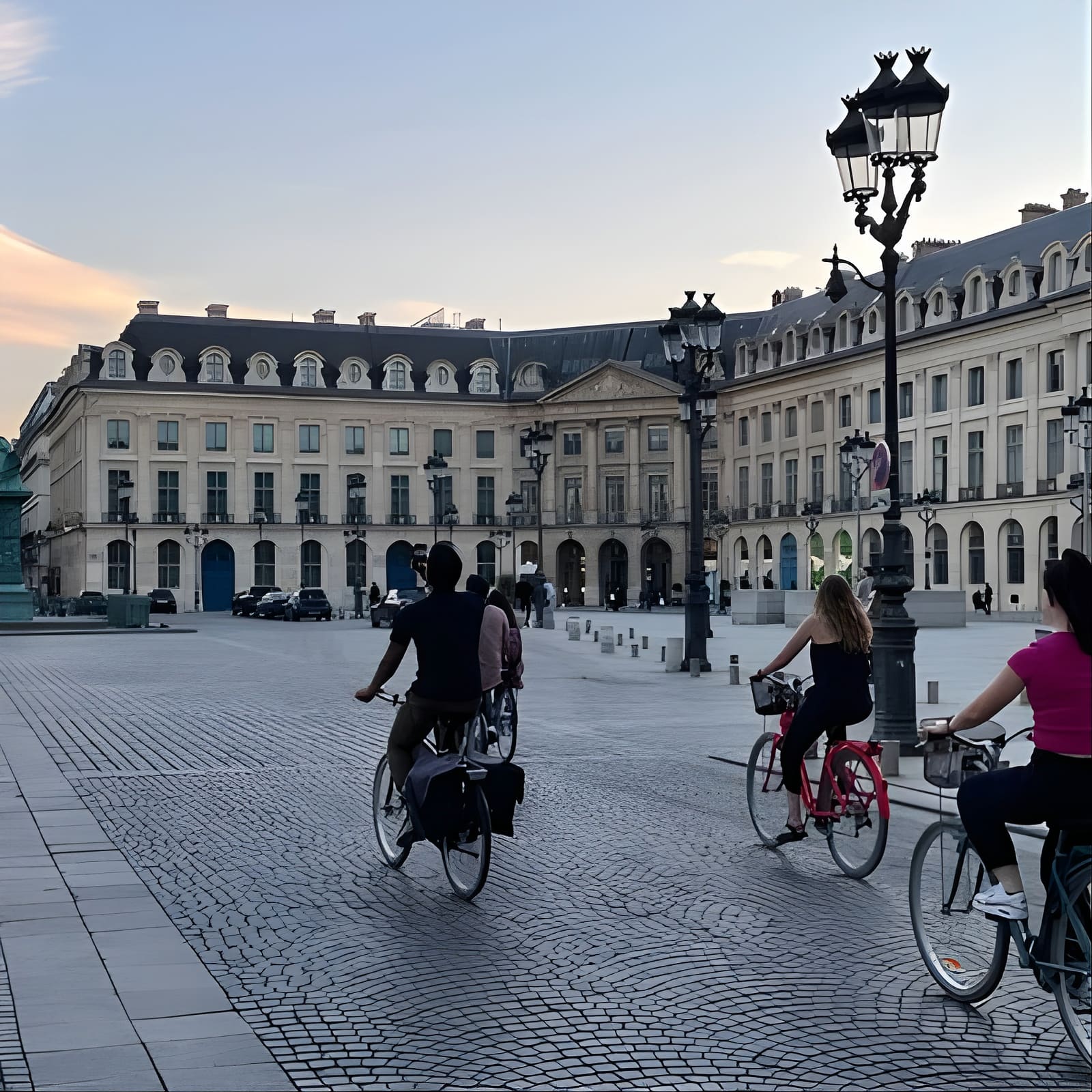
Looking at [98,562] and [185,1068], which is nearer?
[185,1068]

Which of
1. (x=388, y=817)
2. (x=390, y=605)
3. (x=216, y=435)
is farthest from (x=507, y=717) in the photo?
(x=216, y=435)

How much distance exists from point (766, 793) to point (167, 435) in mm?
87809

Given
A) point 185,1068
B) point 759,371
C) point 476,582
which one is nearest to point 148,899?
point 185,1068

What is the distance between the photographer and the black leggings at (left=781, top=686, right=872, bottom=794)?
8.62 m

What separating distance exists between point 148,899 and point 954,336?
67424 millimetres

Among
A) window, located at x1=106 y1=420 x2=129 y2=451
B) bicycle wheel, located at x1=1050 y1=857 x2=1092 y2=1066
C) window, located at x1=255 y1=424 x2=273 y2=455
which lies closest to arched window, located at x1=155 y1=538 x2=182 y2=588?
window, located at x1=106 y1=420 x2=129 y2=451

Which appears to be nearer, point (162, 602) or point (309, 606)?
point (309, 606)

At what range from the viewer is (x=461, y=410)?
100m

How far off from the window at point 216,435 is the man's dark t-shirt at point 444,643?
88.7 metres

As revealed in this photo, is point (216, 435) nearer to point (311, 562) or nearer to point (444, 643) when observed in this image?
point (311, 562)

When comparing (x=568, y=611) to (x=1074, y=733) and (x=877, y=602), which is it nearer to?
(x=877, y=602)

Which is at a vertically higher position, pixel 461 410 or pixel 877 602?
pixel 461 410

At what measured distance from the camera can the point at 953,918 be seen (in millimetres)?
6254

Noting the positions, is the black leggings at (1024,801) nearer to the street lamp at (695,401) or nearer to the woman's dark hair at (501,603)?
the woman's dark hair at (501,603)
